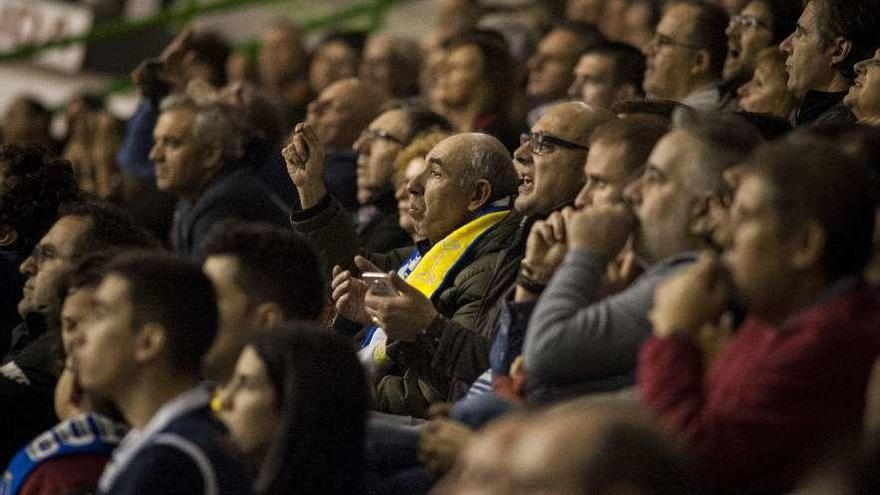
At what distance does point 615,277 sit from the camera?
4.64 metres

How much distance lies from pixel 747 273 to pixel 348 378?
0.88 m

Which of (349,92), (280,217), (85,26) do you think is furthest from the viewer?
(85,26)

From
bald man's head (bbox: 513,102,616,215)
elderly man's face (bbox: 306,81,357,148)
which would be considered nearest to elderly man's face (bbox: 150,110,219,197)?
elderly man's face (bbox: 306,81,357,148)

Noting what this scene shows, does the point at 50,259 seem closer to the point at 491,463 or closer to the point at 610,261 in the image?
the point at 610,261

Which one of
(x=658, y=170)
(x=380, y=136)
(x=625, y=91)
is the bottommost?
(x=625, y=91)

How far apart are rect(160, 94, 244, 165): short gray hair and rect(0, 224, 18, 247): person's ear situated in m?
1.20

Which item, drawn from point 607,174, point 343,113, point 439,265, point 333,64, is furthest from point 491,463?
point 333,64

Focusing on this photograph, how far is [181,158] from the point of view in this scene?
24.5 ft

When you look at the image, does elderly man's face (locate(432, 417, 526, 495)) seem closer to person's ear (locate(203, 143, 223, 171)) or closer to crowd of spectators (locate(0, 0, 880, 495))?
crowd of spectators (locate(0, 0, 880, 495))

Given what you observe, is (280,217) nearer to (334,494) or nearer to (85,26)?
(334,494)

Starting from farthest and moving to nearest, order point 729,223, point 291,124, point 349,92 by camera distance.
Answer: point 291,124 → point 349,92 → point 729,223

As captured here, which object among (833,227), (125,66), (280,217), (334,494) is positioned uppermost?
(833,227)

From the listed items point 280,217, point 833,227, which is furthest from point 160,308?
point 280,217

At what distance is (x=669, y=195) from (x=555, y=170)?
1133 mm
